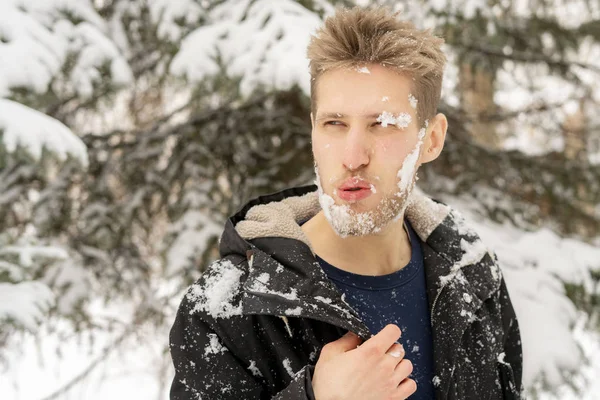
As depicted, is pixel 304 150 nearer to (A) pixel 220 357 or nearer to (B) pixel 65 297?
(B) pixel 65 297

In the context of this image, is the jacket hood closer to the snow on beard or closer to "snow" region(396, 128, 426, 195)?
the snow on beard

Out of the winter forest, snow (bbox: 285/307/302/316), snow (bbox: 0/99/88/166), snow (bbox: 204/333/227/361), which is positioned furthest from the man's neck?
snow (bbox: 0/99/88/166)

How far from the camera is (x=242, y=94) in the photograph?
271 cm

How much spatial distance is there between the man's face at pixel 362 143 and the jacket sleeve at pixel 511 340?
79cm

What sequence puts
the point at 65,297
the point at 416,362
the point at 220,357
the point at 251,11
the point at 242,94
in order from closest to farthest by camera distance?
the point at 220,357 → the point at 416,362 → the point at 242,94 → the point at 251,11 → the point at 65,297

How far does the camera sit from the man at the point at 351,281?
4.72ft

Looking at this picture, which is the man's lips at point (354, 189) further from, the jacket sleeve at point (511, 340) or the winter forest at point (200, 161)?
the jacket sleeve at point (511, 340)

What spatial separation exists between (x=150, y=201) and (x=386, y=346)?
319cm

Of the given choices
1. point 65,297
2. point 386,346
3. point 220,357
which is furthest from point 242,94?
point 65,297

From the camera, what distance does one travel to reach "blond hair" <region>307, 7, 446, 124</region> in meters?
1.59

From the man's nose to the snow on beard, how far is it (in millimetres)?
106

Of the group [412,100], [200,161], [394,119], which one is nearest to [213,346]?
[394,119]

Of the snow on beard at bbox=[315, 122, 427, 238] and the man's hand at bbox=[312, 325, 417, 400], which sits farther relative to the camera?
the snow on beard at bbox=[315, 122, 427, 238]

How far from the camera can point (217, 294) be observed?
1.54 metres
